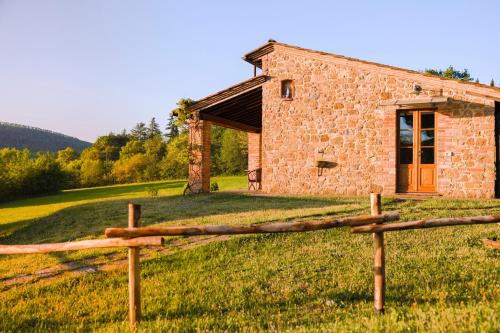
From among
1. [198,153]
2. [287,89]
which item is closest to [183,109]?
[198,153]

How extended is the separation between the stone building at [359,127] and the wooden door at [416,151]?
32 mm

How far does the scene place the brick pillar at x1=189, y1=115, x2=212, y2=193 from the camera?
1475cm

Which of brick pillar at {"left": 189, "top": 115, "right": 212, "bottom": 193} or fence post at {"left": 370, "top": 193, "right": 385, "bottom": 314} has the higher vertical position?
brick pillar at {"left": 189, "top": 115, "right": 212, "bottom": 193}

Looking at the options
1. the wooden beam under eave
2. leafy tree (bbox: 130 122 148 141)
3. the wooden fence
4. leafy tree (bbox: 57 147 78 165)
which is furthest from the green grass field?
leafy tree (bbox: 130 122 148 141)

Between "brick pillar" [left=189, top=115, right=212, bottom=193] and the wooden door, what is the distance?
23.7 ft

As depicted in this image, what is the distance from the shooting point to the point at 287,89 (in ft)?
46.4

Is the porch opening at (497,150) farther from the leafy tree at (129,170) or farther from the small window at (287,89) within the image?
the leafy tree at (129,170)

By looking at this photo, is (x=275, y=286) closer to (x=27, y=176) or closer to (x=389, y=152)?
(x=389, y=152)

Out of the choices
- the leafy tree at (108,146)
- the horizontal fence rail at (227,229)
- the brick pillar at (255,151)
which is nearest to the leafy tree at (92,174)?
the leafy tree at (108,146)

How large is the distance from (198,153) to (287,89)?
4281 mm

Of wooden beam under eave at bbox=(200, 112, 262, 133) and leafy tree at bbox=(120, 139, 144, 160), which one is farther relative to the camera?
leafy tree at bbox=(120, 139, 144, 160)

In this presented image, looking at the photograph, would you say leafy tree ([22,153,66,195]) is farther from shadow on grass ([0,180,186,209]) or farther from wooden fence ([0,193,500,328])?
wooden fence ([0,193,500,328])

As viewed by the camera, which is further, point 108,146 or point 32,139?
point 32,139

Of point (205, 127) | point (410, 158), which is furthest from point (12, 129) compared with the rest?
point (410, 158)
